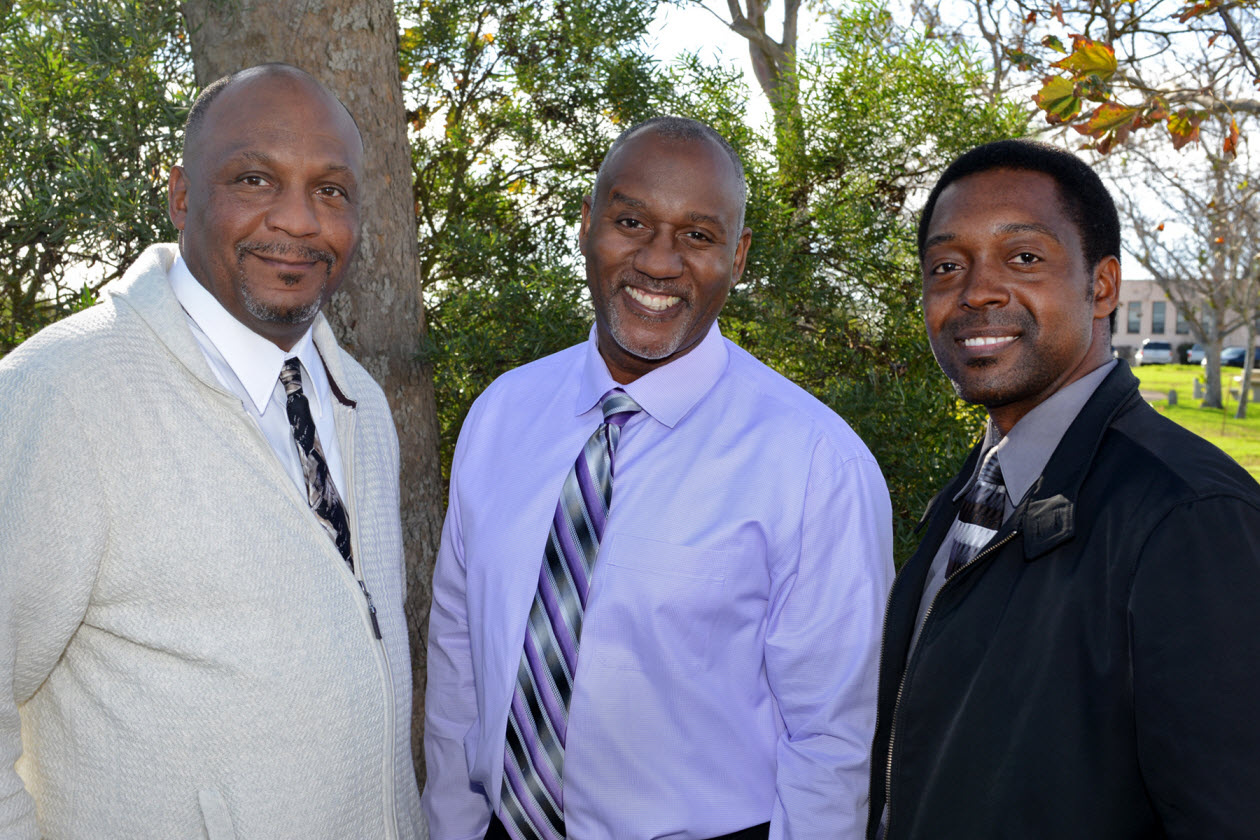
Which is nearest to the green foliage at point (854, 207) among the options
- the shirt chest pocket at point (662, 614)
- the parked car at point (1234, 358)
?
the shirt chest pocket at point (662, 614)

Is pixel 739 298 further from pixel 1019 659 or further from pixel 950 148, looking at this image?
pixel 1019 659

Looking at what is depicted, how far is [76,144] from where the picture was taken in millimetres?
3643

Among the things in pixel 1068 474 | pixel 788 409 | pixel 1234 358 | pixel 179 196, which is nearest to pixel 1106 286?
pixel 1068 474

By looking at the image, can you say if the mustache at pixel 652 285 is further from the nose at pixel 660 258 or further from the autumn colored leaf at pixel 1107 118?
the autumn colored leaf at pixel 1107 118

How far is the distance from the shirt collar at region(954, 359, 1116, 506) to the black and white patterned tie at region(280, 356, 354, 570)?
1525mm

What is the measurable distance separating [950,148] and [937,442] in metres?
1.38

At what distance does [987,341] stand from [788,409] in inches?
19.0

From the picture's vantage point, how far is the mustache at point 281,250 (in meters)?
2.28

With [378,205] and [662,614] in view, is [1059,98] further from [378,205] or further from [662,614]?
[662,614]

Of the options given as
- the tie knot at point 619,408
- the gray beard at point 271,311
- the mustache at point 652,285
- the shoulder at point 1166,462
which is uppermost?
the mustache at point 652,285

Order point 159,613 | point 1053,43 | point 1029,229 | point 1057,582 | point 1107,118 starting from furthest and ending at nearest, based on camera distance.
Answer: point 1053,43 → point 1107,118 → point 1029,229 → point 159,613 → point 1057,582

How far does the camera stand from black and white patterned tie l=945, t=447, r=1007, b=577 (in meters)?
2.18

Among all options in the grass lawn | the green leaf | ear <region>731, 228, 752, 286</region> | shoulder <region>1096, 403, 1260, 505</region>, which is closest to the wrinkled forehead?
ear <region>731, 228, 752, 286</region>

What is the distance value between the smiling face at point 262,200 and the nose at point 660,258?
79 centimetres
